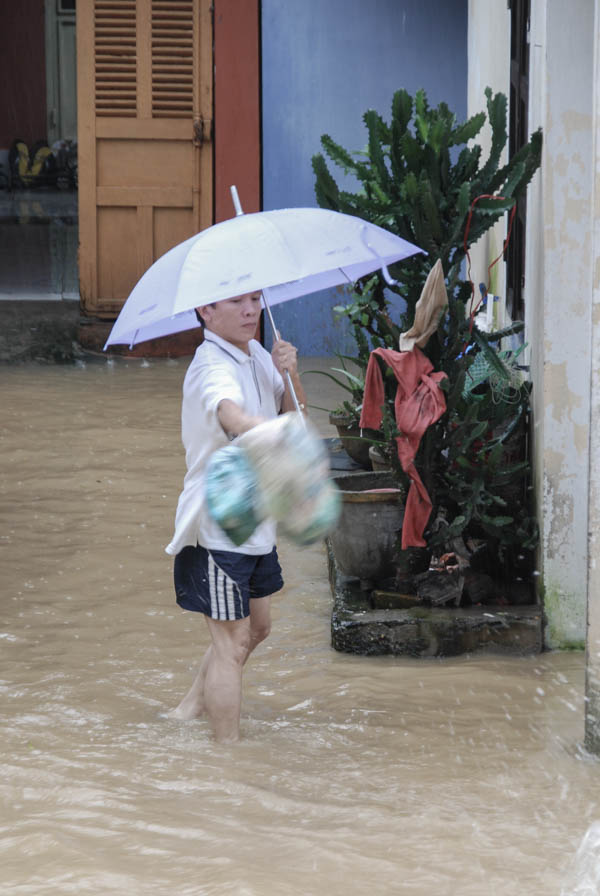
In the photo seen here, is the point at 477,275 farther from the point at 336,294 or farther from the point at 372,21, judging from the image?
the point at 372,21

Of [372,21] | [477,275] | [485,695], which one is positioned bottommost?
[485,695]

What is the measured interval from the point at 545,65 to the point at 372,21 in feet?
20.1

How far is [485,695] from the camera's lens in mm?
4285

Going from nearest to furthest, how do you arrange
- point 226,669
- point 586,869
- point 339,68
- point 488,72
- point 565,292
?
point 586,869, point 226,669, point 565,292, point 488,72, point 339,68

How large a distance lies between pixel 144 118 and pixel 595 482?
25.5 feet

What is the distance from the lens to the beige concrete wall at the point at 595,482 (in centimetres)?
361

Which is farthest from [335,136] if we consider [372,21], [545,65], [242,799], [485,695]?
[242,799]

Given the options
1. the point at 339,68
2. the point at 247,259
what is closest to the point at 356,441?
the point at 247,259

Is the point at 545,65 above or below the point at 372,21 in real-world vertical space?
below

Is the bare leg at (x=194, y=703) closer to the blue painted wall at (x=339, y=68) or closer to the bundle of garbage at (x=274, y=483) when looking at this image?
the bundle of garbage at (x=274, y=483)

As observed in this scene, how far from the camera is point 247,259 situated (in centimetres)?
353

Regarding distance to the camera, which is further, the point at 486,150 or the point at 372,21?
the point at 372,21

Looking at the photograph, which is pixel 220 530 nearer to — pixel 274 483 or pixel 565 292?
pixel 274 483

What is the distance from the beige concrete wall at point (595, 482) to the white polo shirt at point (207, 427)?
3.05 ft
